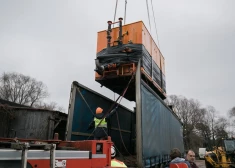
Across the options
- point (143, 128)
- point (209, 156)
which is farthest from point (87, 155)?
point (209, 156)

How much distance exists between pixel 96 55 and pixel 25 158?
5.95 meters

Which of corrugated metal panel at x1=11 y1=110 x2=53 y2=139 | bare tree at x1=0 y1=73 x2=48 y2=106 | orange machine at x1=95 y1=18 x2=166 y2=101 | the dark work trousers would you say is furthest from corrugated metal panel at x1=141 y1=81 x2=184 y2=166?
bare tree at x1=0 y1=73 x2=48 y2=106

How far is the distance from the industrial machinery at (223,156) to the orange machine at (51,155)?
36.3 ft

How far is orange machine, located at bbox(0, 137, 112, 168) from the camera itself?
2301 millimetres

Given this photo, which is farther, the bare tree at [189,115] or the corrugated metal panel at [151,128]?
the bare tree at [189,115]

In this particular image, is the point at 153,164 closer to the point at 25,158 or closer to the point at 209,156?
the point at 25,158

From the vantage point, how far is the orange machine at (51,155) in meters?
2.30

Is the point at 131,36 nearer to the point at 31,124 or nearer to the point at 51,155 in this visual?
the point at 51,155

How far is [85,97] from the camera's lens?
5.96m

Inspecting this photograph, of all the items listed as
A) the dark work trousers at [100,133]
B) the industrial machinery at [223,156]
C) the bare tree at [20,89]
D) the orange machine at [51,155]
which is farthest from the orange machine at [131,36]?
the bare tree at [20,89]

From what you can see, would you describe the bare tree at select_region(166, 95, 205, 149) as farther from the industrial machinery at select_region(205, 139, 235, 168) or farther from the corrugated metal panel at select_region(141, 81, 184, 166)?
the corrugated metal panel at select_region(141, 81, 184, 166)

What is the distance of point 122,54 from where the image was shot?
7.23 m

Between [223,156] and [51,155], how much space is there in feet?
40.7

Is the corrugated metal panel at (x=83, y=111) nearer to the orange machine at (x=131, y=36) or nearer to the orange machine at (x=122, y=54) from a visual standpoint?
the orange machine at (x=122, y=54)
